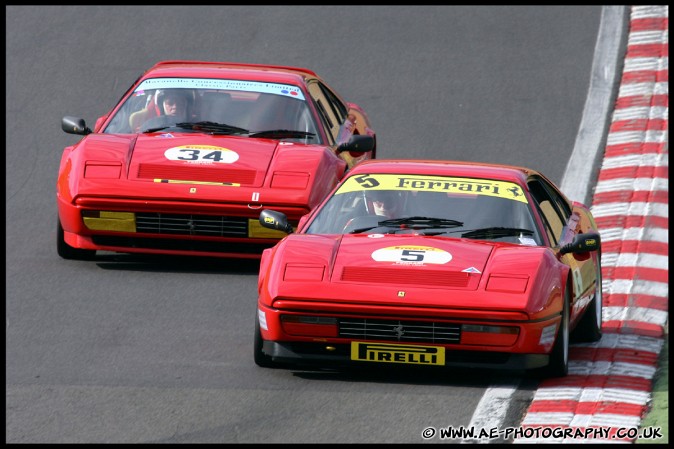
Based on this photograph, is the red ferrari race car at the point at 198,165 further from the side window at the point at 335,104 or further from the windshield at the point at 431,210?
the windshield at the point at 431,210

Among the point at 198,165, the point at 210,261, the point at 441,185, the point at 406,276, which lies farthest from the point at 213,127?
the point at 406,276

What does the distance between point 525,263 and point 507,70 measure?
9.42m

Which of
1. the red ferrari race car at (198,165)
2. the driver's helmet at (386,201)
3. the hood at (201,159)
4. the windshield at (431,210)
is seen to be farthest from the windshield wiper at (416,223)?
the hood at (201,159)

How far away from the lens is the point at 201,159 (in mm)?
11914

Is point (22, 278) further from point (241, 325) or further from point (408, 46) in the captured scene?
point (408, 46)

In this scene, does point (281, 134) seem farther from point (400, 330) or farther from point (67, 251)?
point (400, 330)

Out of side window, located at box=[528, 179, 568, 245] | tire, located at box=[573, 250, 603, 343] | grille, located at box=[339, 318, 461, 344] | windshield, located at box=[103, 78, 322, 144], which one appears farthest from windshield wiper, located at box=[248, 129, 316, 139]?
grille, located at box=[339, 318, 461, 344]

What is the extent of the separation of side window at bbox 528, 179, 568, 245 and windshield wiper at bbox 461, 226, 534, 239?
0.67ft

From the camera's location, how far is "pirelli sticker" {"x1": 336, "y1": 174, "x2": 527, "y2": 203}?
9.76m

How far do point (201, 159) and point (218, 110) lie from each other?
91 centimetres

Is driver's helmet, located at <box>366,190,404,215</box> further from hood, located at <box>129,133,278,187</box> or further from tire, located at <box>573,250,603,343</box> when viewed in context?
hood, located at <box>129,133,278,187</box>

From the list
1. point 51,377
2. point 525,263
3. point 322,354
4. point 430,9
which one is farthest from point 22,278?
point 430,9

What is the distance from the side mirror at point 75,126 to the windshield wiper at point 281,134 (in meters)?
1.45

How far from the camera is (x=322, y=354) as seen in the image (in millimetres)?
8688
